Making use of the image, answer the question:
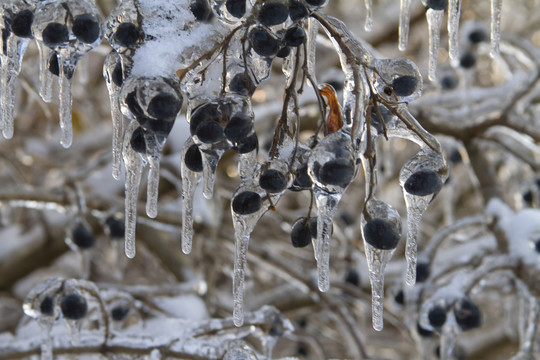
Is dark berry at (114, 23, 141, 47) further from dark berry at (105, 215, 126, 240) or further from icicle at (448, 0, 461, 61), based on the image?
dark berry at (105, 215, 126, 240)

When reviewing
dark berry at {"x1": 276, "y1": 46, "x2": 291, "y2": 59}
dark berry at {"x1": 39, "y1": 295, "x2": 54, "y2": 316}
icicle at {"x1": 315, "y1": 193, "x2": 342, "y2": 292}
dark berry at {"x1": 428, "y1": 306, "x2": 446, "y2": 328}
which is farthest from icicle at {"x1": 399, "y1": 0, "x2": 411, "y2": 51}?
dark berry at {"x1": 39, "y1": 295, "x2": 54, "y2": 316}

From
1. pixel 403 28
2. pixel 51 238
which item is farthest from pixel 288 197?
pixel 403 28

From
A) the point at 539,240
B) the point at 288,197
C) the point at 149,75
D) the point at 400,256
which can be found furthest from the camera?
the point at 288,197

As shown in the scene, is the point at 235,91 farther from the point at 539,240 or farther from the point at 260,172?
the point at 539,240

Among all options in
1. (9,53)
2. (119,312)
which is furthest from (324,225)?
(119,312)

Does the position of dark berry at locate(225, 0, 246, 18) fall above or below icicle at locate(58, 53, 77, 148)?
above

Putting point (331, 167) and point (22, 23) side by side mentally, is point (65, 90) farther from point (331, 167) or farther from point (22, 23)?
point (331, 167)
